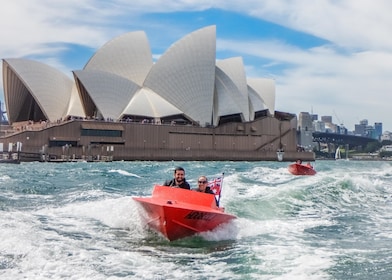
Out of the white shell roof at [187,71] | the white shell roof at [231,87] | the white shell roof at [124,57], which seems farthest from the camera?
the white shell roof at [231,87]

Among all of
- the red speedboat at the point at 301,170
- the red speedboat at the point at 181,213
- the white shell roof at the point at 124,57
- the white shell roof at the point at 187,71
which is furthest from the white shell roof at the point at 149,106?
the red speedboat at the point at 181,213

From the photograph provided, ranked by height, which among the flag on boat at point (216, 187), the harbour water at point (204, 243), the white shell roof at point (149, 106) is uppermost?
the white shell roof at point (149, 106)

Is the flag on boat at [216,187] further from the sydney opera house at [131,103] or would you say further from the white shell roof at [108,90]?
the white shell roof at [108,90]

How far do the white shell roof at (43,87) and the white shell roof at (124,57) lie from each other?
12.2 ft

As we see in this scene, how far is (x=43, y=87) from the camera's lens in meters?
56.1

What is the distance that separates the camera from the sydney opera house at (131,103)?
178ft

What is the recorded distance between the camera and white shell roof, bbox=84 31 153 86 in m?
57.7

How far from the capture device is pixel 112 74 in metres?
55.8

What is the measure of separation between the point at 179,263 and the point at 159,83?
51681 millimetres

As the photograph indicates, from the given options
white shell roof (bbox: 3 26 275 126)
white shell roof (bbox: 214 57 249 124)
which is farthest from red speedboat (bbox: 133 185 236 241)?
white shell roof (bbox: 214 57 249 124)

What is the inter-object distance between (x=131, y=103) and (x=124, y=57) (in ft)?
17.1

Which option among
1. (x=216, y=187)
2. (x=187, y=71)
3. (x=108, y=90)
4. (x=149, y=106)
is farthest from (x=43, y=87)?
(x=216, y=187)

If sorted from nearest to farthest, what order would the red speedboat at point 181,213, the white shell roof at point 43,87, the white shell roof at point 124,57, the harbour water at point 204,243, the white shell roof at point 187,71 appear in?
the harbour water at point 204,243 < the red speedboat at point 181,213 < the white shell roof at point 43,87 < the white shell roof at point 187,71 < the white shell roof at point 124,57

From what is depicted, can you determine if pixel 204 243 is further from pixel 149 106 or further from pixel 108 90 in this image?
pixel 149 106
